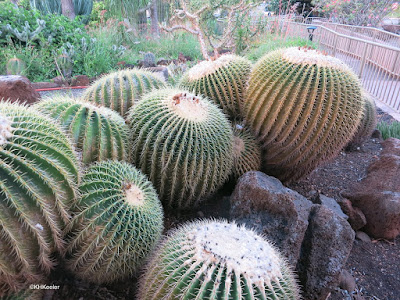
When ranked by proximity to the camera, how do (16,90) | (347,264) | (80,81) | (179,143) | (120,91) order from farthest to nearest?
(80,81) < (16,90) < (120,91) < (347,264) < (179,143)


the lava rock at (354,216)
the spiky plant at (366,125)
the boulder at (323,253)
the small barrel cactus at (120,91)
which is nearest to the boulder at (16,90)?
the small barrel cactus at (120,91)

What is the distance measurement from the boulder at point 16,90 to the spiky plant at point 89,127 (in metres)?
2.01

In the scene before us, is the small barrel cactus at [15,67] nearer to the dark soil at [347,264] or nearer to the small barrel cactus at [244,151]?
the small barrel cactus at [244,151]

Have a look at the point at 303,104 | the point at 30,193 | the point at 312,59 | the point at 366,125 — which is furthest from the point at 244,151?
the point at 366,125

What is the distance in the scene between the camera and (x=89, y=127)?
216 cm

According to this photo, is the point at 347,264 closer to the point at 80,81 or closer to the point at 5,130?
the point at 5,130

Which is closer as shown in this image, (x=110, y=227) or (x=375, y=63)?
(x=110, y=227)

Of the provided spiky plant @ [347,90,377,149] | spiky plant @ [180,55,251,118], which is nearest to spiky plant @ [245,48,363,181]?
spiky plant @ [180,55,251,118]

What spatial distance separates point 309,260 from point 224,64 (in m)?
1.87

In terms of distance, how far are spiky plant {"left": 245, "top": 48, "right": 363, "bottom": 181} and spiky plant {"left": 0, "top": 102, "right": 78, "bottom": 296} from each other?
5.67ft

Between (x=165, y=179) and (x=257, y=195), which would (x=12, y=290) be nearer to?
(x=165, y=179)

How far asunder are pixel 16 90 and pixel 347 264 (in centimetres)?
399

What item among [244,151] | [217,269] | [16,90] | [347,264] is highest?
[217,269]

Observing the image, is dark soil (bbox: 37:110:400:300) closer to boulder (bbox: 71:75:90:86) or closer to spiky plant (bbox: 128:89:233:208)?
spiky plant (bbox: 128:89:233:208)
